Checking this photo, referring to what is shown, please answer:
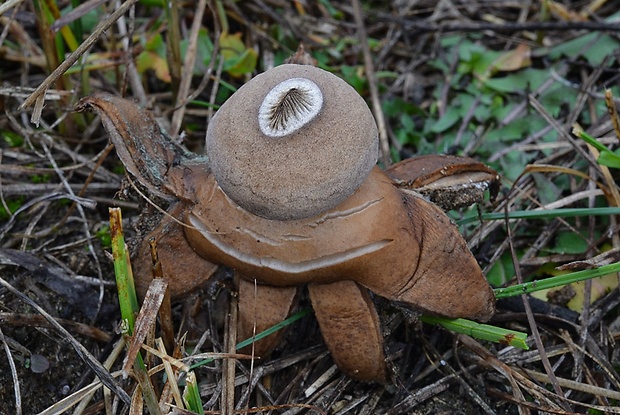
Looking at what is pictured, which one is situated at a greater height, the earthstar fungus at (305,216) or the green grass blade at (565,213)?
the earthstar fungus at (305,216)

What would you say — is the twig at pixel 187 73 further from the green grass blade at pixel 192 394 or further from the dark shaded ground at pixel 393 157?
the green grass blade at pixel 192 394

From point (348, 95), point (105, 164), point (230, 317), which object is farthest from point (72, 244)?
point (348, 95)

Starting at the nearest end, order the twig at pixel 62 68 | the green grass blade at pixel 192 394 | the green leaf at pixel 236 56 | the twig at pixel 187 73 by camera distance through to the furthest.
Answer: the green grass blade at pixel 192 394 → the twig at pixel 62 68 → the twig at pixel 187 73 → the green leaf at pixel 236 56

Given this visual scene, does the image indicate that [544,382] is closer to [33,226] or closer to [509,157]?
[509,157]

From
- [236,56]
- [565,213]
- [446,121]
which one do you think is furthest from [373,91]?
[565,213]

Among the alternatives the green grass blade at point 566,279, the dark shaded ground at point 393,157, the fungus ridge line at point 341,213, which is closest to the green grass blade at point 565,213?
the dark shaded ground at point 393,157

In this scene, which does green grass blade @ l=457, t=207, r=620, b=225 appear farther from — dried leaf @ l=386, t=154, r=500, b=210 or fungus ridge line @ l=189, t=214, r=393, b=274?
fungus ridge line @ l=189, t=214, r=393, b=274

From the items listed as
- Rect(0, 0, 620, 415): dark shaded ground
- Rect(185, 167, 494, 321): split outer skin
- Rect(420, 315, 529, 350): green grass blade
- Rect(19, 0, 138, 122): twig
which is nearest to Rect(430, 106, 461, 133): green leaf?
Rect(0, 0, 620, 415): dark shaded ground
